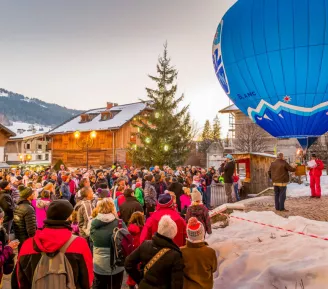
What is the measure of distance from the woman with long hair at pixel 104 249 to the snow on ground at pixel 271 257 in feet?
6.09

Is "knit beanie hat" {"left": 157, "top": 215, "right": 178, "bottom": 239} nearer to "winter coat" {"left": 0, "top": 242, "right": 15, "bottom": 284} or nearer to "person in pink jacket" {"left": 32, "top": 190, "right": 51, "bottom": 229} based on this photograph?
"winter coat" {"left": 0, "top": 242, "right": 15, "bottom": 284}

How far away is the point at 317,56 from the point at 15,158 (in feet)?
203

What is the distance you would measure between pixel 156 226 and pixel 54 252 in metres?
2.14

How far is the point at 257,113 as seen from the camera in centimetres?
1224

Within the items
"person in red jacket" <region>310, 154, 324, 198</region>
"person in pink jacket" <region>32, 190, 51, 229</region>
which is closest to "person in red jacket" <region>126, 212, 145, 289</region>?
"person in pink jacket" <region>32, 190, 51, 229</region>

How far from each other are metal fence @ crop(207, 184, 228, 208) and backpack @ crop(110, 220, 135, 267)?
33.8ft

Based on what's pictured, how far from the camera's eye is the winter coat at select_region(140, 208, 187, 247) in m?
4.77

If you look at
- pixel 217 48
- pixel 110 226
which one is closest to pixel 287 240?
pixel 110 226

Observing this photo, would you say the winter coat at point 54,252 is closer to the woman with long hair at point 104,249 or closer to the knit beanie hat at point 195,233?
the knit beanie hat at point 195,233

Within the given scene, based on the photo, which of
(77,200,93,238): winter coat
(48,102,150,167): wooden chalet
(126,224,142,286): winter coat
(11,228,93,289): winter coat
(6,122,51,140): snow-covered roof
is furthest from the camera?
(6,122,51,140): snow-covered roof

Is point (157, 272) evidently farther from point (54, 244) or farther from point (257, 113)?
point (257, 113)

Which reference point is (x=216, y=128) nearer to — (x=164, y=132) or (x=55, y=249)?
(x=164, y=132)

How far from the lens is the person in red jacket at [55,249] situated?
292 cm

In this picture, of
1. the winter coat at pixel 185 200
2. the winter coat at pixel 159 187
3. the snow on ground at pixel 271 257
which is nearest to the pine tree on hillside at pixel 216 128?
the winter coat at pixel 159 187
